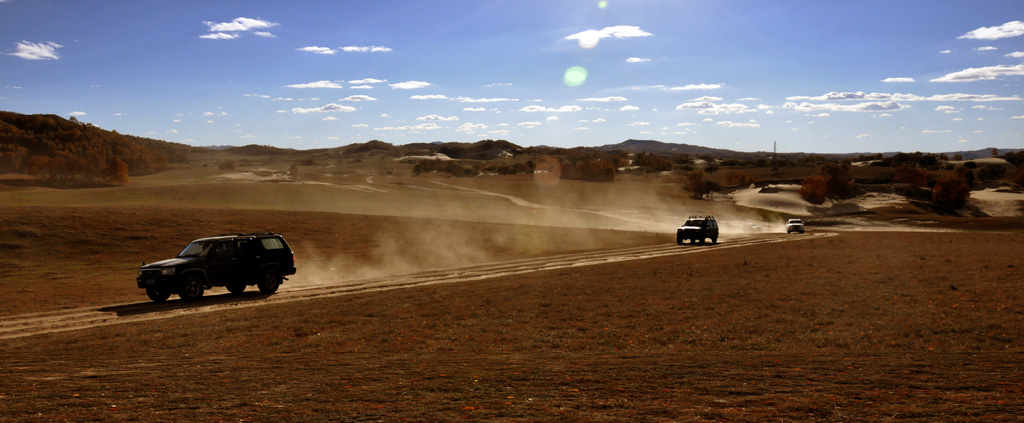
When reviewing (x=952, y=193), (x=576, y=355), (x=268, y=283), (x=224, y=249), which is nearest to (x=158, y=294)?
(x=224, y=249)

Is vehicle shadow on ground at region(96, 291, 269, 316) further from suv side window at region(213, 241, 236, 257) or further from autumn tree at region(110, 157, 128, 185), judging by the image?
autumn tree at region(110, 157, 128, 185)

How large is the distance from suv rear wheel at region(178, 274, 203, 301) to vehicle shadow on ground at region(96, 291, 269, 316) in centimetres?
22

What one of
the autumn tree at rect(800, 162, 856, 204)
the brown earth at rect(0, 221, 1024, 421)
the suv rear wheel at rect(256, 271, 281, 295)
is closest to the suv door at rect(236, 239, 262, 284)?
the suv rear wheel at rect(256, 271, 281, 295)

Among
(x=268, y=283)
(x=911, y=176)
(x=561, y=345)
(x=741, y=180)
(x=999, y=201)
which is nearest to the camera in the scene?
(x=561, y=345)

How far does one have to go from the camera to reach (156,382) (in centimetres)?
948

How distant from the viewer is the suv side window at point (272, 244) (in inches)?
1000

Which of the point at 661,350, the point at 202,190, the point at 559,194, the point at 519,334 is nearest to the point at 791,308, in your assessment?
the point at 661,350

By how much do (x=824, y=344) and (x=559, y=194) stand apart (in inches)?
4009

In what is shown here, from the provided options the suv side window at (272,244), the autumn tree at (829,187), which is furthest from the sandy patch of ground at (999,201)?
the suv side window at (272,244)

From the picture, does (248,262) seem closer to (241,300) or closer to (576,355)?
(241,300)

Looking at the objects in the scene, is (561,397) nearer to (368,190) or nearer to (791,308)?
(791,308)

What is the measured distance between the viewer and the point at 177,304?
72.1 ft

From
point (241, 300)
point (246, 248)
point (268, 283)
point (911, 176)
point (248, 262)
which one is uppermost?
point (246, 248)

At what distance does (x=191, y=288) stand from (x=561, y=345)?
49.1 feet
